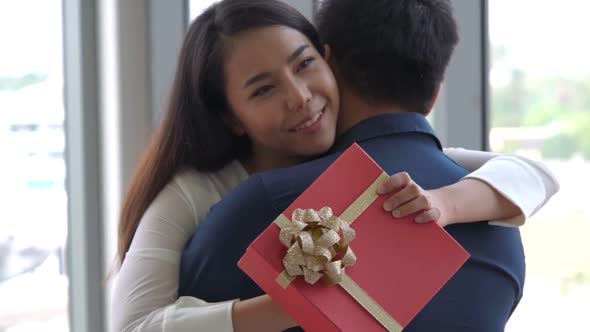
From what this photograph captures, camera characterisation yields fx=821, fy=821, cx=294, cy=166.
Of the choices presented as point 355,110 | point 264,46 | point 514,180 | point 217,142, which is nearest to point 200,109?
point 217,142

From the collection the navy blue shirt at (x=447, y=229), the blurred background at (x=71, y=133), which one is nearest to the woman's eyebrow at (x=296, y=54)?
the navy blue shirt at (x=447, y=229)

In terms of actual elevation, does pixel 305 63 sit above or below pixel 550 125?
above

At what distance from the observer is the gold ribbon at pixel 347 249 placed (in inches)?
34.6

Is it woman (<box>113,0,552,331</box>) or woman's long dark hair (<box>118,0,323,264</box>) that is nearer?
woman (<box>113,0,552,331</box>)

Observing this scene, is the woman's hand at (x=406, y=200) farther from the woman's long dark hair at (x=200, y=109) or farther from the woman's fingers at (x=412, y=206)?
the woman's long dark hair at (x=200, y=109)

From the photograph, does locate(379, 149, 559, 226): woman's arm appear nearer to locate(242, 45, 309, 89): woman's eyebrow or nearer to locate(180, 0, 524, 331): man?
locate(180, 0, 524, 331): man

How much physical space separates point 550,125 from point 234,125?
0.84 m

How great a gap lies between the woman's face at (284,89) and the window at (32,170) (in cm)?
125

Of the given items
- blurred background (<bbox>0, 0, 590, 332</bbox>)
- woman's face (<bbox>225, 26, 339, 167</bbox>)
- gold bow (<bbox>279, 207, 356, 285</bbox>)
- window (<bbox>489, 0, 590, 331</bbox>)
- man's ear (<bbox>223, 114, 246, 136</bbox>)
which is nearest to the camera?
gold bow (<bbox>279, 207, 356, 285</bbox>)

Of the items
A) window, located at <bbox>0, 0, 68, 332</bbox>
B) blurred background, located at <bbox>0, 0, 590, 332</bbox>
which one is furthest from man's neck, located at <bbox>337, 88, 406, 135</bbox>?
window, located at <bbox>0, 0, 68, 332</bbox>

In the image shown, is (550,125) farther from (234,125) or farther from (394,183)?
(394,183)

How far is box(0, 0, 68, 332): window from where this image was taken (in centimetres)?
233

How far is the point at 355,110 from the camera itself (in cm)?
120

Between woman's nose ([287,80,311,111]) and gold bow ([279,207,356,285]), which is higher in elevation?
woman's nose ([287,80,311,111])
